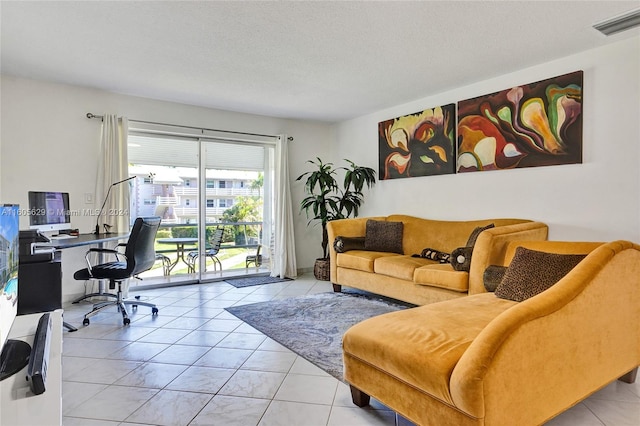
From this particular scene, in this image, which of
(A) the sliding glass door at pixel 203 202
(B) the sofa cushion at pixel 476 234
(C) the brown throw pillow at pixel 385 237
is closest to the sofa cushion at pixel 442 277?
(B) the sofa cushion at pixel 476 234

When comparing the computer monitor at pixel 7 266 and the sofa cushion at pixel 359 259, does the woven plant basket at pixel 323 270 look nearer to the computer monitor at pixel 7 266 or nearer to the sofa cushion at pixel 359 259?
the sofa cushion at pixel 359 259

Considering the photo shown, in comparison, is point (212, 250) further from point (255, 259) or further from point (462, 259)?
point (462, 259)

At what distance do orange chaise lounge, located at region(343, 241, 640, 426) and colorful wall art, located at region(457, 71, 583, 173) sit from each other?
1.71 meters

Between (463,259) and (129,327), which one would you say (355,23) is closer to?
(463,259)

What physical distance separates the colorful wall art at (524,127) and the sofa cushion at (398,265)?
47.5 inches

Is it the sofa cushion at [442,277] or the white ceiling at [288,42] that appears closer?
the white ceiling at [288,42]

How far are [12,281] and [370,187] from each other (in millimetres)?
4539

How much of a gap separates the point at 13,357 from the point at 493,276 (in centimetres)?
271

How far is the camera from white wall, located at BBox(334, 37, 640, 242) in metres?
2.94

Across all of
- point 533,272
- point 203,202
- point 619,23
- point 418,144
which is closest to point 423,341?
point 533,272

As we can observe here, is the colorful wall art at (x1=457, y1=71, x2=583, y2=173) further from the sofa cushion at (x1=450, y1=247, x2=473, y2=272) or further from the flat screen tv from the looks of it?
the flat screen tv

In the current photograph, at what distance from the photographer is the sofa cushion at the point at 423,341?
4.89 ft

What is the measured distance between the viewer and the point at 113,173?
4.25 m

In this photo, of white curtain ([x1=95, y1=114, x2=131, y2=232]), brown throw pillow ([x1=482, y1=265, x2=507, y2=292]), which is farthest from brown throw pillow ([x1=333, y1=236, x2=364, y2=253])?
white curtain ([x1=95, y1=114, x2=131, y2=232])
